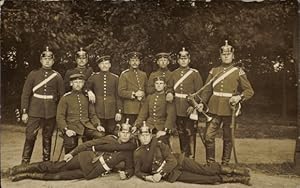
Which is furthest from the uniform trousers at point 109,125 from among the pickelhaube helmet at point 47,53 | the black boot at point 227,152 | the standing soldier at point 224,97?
the black boot at point 227,152

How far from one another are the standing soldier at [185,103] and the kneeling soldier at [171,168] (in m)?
0.16

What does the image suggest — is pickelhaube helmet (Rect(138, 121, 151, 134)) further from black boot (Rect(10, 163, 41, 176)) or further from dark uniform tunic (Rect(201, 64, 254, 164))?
black boot (Rect(10, 163, 41, 176))

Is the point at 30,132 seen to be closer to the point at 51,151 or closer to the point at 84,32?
the point at 51,151

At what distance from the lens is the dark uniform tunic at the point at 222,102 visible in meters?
6.42

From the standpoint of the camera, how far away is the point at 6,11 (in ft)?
21.3

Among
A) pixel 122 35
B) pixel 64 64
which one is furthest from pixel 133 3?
pixel 64 64

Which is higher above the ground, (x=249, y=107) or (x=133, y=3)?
(x=133, y=3)

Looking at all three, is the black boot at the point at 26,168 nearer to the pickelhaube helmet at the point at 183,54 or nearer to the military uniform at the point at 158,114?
the military uniform at the point at 158,114

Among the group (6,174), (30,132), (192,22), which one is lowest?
(6,174)

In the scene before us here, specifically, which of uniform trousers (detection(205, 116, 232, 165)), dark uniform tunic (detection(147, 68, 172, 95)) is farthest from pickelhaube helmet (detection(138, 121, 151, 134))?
uniform trousers (detection(205, 116, 232, 165))

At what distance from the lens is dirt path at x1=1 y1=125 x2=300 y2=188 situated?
20.7 feet

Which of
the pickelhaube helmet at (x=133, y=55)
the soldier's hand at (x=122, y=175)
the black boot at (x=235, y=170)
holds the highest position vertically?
the pickelhaube helmet at (x=133, y=55)

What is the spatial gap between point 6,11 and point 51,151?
158 cm

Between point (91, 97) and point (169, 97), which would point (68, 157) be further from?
point (169, 97)
